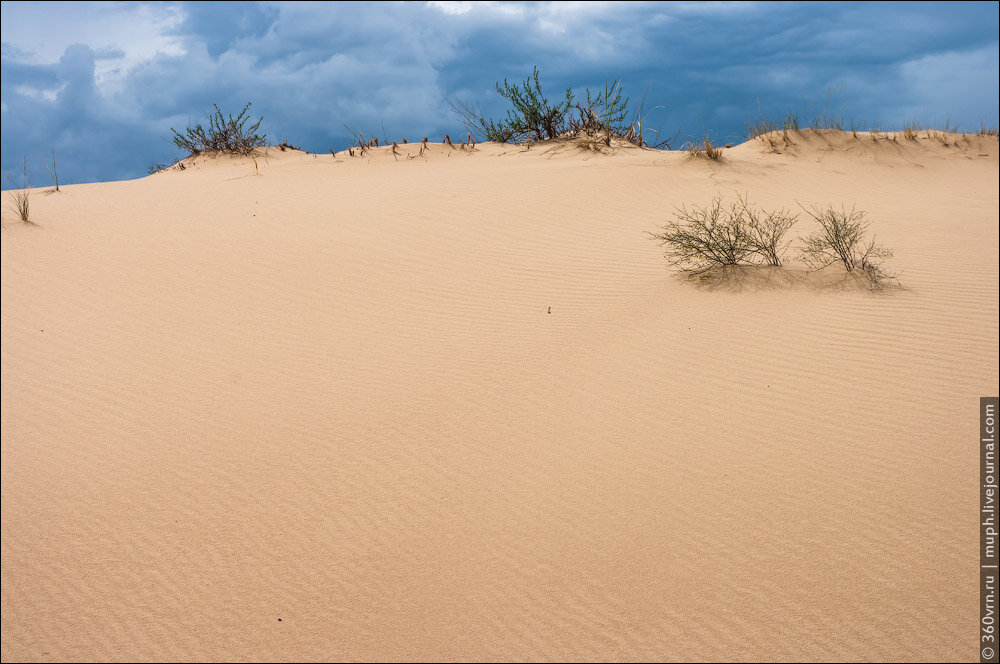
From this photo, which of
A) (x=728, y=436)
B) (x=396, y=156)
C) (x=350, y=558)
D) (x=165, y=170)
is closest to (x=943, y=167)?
(x=396, y=156)

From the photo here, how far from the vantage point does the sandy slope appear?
9.39 ft

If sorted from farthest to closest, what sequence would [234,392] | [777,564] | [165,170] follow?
[165,170] < [234,392] < [777,564]

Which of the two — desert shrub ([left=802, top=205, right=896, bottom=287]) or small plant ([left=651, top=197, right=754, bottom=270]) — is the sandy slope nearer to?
desert shrub ([left=802, top=205, right=896, bottom=287])

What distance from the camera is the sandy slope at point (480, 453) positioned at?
2.86m

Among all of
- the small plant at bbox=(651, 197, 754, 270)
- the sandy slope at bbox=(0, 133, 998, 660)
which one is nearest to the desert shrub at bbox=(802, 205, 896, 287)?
the sandy slope at bbox=(0, 133, 998, 660)

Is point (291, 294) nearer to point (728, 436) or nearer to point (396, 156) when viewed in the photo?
point (728, 436)

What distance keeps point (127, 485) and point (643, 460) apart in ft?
9.23

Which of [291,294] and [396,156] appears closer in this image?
[291,294]

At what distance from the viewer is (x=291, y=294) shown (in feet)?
20.7

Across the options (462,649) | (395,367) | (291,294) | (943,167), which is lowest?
(462,649)

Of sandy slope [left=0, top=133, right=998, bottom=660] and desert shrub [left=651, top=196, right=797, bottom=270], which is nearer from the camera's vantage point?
sandy slope [left=0, top=133, right=998, bottom=660]

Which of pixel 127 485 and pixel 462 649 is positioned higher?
pixel 127 485

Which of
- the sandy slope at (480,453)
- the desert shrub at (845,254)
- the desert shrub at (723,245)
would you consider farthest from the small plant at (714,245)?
the desert shrub at (845,254)

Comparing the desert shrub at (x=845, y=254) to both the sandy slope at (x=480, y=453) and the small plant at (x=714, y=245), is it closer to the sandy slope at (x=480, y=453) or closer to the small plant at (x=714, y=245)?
the sandy slope at (x=480, y=453)
